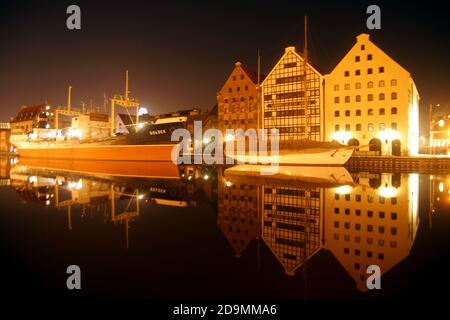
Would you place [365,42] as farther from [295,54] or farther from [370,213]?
[370,213]

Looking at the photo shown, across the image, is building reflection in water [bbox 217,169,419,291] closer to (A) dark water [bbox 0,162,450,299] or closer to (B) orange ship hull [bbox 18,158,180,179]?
(A) dark water [bbox 0,162,450,299]

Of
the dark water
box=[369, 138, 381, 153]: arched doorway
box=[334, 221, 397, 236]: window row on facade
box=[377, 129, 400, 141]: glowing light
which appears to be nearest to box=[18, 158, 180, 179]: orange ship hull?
the dark water

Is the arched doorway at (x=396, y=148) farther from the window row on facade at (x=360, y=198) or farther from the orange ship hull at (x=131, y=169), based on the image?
the orange ship hull at (x=131, y=169)

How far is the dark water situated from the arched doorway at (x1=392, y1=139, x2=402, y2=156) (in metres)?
25.4

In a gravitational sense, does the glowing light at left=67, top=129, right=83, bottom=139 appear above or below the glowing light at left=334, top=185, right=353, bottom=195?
above

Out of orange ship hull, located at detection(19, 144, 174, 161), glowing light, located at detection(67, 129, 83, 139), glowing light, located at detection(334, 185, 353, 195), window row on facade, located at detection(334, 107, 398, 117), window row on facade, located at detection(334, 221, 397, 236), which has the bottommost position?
window row on facade, located at detection(334, 221, 397, 236)

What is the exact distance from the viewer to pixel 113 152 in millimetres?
42969

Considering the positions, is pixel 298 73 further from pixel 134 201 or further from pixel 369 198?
pixel 134 201

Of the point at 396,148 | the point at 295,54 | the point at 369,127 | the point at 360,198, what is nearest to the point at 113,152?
the point at 295,54

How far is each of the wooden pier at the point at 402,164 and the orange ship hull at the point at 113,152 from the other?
2222 cm

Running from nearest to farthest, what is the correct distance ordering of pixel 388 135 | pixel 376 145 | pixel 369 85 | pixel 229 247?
pixel 229 247 < pixel 376 145 < pixel 388 135 < pixel 369 85

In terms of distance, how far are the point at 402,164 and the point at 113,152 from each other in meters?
37.0

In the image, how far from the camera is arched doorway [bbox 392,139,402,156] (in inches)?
1447

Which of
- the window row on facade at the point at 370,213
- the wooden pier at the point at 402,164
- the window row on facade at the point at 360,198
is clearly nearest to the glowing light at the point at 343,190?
the window row on facade at the point at 360,198
